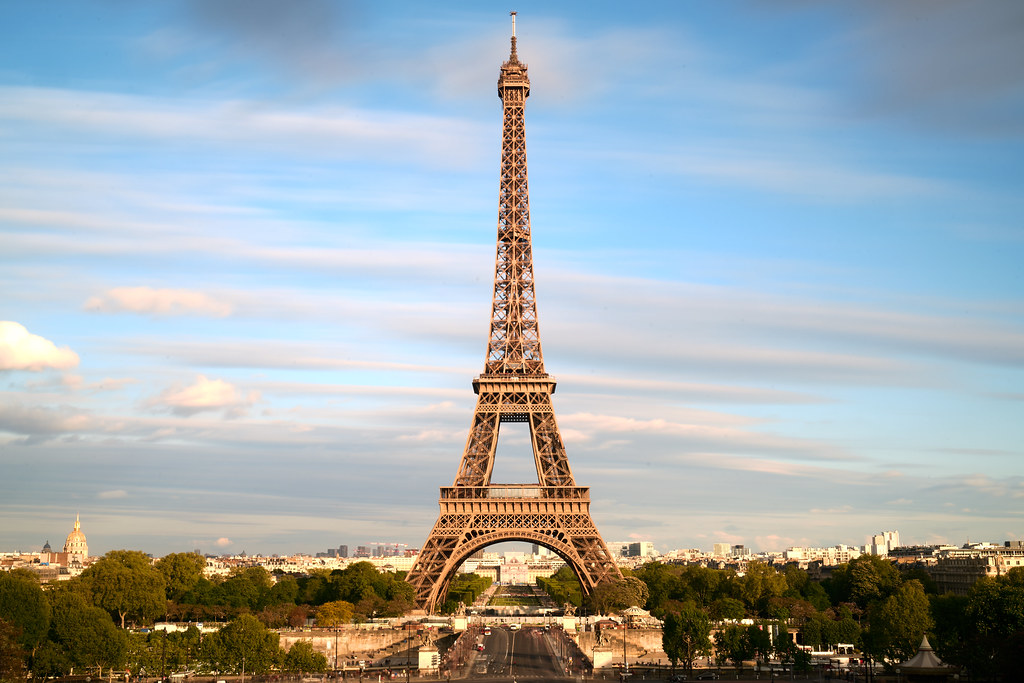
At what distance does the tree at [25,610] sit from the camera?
73438 millimetres

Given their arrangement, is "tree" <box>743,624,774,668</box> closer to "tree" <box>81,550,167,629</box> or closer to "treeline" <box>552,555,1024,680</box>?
"treeline" <box>552,555,1024,680</box>

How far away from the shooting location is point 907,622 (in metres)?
81.9

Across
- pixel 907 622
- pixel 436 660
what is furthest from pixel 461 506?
pixel 907 622

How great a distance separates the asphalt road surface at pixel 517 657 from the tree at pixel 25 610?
93.4ft

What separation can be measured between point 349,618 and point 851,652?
46.6 m

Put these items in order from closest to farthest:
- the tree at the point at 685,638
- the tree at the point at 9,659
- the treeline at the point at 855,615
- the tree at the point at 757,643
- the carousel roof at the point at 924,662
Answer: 1. the carousel roof at the point at 924,662
2. the tree at the point at 9,659
3. the treeline at the point at 855,615
4. the tree at the point at 685,638
5. the tree at the point at 757,643

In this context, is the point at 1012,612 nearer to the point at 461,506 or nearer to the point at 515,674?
the point at 515,674

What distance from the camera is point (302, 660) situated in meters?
78.9

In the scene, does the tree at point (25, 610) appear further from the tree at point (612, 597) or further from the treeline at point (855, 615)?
the tree at point (612, 597)

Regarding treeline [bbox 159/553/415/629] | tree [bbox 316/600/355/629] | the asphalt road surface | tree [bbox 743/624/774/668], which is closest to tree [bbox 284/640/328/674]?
the asphalt road surface

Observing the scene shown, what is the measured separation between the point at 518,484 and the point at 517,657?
1850 centimetres

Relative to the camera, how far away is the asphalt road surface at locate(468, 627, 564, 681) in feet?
260

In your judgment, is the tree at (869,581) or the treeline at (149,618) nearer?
the treeline at (149,618)

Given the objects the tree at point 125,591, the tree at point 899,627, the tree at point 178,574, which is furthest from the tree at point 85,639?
the tree at point 178,574
